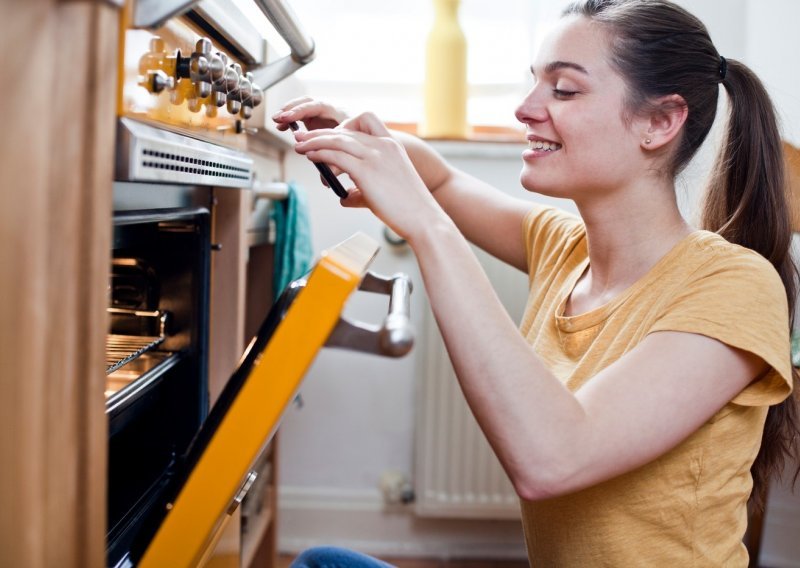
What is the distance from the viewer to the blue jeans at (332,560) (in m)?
0.88

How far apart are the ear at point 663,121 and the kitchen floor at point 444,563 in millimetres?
1440

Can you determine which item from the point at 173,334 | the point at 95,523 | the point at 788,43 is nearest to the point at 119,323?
the point at 173,334

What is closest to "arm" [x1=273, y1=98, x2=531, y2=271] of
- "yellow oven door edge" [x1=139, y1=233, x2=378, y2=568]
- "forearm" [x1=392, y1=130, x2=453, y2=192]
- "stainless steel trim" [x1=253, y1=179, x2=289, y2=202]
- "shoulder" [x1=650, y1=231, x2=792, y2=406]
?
"forearm" [x1=392, y1=130, x2=453, y2=192]

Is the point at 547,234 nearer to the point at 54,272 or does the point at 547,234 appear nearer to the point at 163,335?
the point at 163,335

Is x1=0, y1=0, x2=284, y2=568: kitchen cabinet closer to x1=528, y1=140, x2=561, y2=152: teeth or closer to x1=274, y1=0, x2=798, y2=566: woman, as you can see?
x1=274, y1=0, x2=798, y2=566: woman

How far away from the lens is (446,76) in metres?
2.00

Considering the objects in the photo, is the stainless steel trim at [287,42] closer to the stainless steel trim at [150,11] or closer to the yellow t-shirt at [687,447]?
the stainless steel trim at [150,11]

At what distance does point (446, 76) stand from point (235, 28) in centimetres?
119

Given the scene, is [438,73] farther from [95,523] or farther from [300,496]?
[95,523]

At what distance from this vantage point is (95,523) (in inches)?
17.5

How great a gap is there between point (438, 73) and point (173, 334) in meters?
1.28

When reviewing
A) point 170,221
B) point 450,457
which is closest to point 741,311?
point 170,221

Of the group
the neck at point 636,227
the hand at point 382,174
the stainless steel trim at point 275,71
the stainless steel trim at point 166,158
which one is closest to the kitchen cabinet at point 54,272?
the stainless steel trim at point 166,158

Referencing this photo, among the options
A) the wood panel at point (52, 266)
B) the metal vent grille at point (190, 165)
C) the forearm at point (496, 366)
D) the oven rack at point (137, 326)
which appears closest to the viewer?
the wood panel at point (52, 266)
